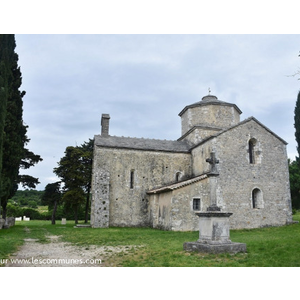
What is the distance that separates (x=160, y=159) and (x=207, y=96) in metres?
8.42

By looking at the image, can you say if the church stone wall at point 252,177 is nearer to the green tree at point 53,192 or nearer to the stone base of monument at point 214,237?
the stone base of monument at point 214,237

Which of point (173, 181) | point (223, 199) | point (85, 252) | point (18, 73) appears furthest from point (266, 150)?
point (18, 73)

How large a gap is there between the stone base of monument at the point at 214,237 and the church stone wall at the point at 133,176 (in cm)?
1439

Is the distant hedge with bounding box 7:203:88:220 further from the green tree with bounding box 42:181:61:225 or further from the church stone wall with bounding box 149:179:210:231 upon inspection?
the church stone wall with bounding box 149:179:210:231

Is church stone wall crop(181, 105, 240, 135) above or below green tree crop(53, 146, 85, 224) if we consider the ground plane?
above

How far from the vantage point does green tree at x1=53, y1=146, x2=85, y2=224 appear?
29.7 metres

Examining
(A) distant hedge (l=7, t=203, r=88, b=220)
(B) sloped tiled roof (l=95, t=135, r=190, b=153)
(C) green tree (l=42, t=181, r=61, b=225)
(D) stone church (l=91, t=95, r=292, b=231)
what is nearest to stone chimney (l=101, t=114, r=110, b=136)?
(D) stone church (l=91, t=95, r=292, b=231)

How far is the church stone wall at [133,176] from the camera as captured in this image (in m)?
23.6

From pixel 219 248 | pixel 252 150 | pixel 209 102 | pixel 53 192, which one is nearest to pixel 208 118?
→ pixel 209 102

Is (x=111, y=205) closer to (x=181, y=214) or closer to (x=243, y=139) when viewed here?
(x=181, y=214)

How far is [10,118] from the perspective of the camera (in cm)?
2048

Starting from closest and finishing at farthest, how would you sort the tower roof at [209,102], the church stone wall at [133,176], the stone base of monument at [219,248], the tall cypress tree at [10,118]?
the stone base of monument at [219,248] < the tall cypress tree at [10,118] < the church stone wall at [133,176] < the tower roof at [209,102]

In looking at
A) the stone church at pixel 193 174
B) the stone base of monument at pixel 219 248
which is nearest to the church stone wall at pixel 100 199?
the stone church at pixel 193 174

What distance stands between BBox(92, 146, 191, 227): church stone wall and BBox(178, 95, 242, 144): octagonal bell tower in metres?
2.84
